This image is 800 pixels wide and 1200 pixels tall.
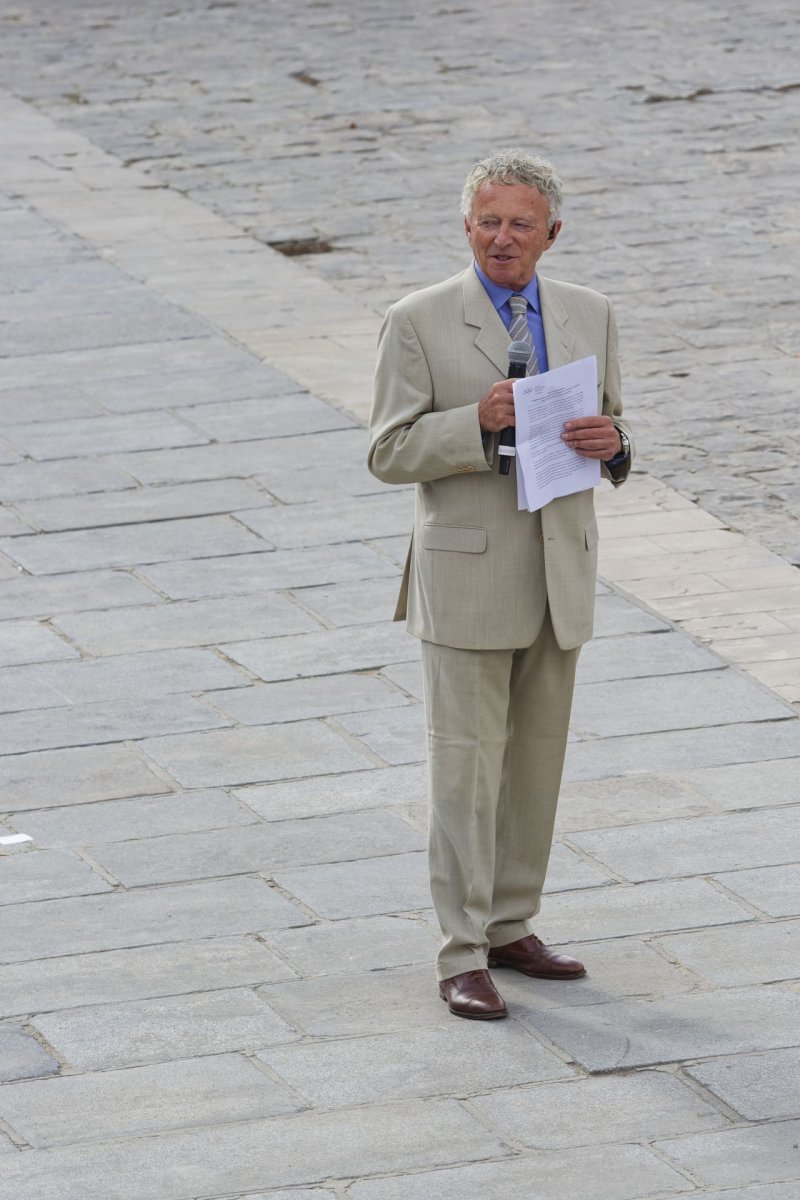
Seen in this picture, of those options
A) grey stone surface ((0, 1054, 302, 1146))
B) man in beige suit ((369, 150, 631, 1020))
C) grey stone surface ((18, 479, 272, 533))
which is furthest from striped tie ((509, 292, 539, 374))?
grey stone surface ((18, 479, 272, 533))

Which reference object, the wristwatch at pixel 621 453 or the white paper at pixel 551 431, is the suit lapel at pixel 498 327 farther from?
the wristwatch at pixel 621 453

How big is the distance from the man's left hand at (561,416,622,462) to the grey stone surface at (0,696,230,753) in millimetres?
2336

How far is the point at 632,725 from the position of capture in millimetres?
7066

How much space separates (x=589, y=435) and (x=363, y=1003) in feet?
4.87

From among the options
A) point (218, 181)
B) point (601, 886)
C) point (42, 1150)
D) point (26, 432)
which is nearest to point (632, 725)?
point (601, 886)

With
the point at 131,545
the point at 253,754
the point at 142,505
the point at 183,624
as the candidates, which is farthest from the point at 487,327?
the point at 142,505

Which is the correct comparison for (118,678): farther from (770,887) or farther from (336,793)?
(770,887)

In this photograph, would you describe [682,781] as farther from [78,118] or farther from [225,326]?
[78,118]

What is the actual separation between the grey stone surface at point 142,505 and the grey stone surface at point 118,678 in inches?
57.1

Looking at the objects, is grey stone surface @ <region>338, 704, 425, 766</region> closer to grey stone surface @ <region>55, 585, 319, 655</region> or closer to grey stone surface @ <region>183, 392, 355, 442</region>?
grey stone surface @ <region>55, 585, 319, 655</region>

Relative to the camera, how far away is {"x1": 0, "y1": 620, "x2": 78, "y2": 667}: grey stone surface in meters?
7.65

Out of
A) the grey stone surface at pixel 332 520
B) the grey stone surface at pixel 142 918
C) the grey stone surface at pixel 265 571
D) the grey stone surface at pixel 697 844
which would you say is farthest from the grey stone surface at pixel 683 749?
the grey stone surface at pixel 332 520

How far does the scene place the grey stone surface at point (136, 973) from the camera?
5332mm

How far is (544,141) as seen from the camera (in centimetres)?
1559
